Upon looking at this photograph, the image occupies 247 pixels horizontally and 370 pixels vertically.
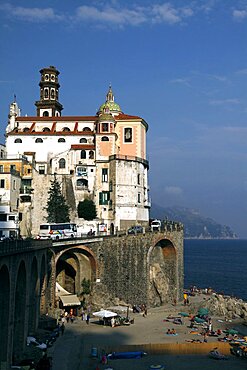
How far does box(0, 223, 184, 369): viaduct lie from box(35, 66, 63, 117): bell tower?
107 ft

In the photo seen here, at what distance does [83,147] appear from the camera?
2869 inches

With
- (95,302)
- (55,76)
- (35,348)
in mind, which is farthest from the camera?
(55,76)

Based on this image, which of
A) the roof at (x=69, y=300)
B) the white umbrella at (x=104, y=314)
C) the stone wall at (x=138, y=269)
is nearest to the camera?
the white umbrella at (x=104, y=314)

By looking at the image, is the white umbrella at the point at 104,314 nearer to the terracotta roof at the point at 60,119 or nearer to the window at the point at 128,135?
the window at the point at 128,135

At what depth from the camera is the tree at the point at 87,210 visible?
226ft

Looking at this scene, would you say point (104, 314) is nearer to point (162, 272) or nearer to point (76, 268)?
point (76, 268)

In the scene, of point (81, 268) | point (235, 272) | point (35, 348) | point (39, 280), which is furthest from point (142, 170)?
point (235, 272)

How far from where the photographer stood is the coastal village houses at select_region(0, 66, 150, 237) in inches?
2682

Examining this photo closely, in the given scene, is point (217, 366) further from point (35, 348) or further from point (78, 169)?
point (78, 169)

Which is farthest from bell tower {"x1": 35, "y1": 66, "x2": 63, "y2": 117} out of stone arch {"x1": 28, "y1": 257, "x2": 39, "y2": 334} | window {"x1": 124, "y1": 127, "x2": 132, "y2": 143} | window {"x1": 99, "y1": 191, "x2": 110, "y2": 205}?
stone arch {"x1": 28, "y1": 257, "x2": 39, "y2": 334}

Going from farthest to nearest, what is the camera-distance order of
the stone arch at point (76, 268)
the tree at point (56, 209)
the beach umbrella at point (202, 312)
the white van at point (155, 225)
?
the white van at point (155, 225) → the tree at point (56, 209) → the beach umbrella at point (202, 312) → the stone arch at point (76, 268)

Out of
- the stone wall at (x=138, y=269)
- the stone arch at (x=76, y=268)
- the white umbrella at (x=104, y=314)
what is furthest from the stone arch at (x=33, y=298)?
the stone wall at (x=138, y=269)

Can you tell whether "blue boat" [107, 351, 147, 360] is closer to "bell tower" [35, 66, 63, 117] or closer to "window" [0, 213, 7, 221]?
"window" [0, 213, 7, 221]

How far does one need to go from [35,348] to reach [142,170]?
135 feet
